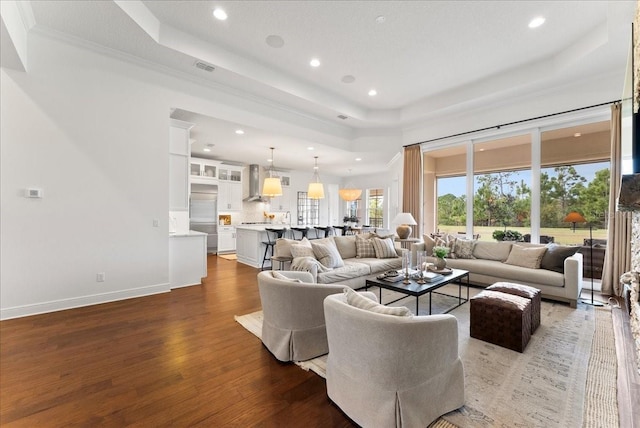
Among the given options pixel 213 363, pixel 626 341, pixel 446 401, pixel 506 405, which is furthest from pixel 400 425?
pixel 626 341

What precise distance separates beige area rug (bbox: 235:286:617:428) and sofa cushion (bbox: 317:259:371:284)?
110cm

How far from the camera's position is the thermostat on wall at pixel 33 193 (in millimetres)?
3420

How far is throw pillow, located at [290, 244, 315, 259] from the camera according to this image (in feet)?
Result: 13.8

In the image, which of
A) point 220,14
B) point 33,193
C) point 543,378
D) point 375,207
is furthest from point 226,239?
point 543,378

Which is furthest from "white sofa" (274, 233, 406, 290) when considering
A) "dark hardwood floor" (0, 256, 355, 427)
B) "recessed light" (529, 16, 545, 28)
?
"recessed light" (529, 16, 545, 28)

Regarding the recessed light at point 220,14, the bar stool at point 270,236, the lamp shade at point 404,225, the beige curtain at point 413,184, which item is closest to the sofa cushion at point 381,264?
the lamp shade at point 404,225

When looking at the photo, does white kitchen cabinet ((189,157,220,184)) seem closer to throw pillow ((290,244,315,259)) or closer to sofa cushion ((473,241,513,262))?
throw pillow ((290,244,315,259))

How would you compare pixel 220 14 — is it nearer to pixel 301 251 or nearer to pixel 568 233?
pixel 301 251

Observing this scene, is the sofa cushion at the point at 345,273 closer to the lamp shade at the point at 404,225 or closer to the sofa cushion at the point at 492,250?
the lamp shade at the point at 404,225

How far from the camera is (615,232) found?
167 inches

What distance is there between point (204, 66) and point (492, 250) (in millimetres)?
5816

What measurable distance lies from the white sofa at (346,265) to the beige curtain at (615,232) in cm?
317

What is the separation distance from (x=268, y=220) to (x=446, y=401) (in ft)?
29.4

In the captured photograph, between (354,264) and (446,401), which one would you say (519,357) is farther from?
(354,264)
